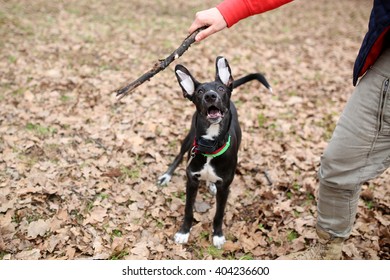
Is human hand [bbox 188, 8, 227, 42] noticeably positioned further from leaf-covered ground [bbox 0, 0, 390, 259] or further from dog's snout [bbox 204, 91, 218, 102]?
leaf-covered ground [bbox 0, 0, 390, 259]

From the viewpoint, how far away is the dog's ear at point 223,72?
10.5ft

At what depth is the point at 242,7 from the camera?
2834 millimetres

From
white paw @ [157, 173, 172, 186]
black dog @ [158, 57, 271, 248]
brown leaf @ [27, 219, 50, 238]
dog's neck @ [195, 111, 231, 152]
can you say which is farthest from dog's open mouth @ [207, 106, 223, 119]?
brown leaf @ [27, 219, 50, 238]

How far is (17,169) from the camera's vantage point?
14.5 ft

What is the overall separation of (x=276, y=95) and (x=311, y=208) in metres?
3.20

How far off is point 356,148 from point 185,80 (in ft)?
5.18

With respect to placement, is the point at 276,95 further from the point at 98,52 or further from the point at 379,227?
the point at 98,52

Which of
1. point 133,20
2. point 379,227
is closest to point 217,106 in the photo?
point 379,227

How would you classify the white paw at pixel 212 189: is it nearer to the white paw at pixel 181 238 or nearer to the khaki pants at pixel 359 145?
the white paw at pixel 181 238

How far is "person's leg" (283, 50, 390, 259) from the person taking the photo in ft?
8.00

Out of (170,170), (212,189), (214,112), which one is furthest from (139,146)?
(214,112)

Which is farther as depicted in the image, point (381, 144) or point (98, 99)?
point (98, 99)

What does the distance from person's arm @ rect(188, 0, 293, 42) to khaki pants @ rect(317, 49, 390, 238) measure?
3.19 feet

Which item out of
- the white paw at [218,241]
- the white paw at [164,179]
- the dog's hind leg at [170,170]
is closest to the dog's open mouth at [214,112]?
the dog's hind leg at [170,170]
